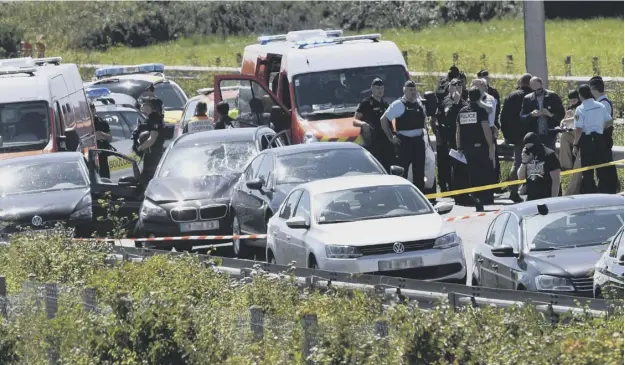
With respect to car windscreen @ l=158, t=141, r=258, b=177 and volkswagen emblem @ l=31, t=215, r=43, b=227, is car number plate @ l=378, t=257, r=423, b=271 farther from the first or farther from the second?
volkswagen emblem @ l=31, t=215, r=43, b=227

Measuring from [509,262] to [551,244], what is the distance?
0.42 metres

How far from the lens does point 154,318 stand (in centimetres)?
1089

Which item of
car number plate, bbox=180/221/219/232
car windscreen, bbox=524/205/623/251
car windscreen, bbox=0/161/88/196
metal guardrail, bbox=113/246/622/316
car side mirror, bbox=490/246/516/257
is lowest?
car number plate, bbox=180/221/219/232

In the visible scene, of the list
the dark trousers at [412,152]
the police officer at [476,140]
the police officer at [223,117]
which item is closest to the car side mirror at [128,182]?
the dark trousers at [412,152]

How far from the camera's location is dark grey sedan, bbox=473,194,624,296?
44.3 feet

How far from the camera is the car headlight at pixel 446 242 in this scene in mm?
15242

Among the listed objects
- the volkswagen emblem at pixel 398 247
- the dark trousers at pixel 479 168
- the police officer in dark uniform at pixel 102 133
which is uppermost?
the volkswagen emblem at pixel 398 247

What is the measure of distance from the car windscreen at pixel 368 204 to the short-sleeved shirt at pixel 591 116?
413cm

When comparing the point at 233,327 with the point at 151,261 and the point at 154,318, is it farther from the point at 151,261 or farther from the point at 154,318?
the point at 151,261

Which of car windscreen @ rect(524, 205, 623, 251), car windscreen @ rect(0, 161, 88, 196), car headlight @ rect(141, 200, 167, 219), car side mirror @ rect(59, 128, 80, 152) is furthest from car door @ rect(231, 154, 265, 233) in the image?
car side mirror @ rect(59, 128, 80, 152)

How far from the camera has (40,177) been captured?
21.4 meters

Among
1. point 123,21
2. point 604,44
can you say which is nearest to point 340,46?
point 604,44

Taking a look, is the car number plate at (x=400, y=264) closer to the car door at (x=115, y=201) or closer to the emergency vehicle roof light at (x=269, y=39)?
the car door at (x=115, y=201)

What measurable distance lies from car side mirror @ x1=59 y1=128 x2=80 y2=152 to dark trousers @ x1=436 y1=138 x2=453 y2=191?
560cm
